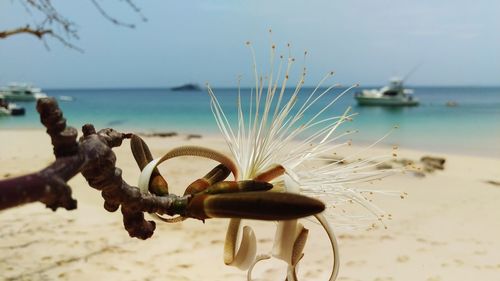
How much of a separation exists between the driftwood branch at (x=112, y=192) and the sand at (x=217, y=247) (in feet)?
12.8

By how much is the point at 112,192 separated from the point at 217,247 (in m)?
4.91

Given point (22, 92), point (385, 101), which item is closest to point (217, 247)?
point (385, 101)

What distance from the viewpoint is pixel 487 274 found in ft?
16.7

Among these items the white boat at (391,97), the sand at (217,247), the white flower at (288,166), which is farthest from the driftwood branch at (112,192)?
the white boat at (391,97)

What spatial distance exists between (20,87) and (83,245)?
5511cm

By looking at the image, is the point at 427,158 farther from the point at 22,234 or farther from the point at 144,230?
the point at 144,230

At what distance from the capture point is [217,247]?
5621mm

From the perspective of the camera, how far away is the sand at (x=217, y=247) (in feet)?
15.8

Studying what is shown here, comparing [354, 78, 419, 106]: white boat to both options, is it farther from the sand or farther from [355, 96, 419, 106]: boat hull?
the sand

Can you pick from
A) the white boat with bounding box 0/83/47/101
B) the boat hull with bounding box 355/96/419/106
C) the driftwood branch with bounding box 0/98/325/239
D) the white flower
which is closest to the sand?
the white flower

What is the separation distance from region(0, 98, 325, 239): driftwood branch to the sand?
3908 millimetres

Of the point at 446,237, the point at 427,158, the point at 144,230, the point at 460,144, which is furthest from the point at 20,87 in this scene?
the point at 144,230

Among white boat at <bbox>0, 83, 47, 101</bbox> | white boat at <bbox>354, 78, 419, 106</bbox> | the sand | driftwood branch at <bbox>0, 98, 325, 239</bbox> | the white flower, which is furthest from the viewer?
white boat at <bbox>0, 83, 47, 101</bbox>

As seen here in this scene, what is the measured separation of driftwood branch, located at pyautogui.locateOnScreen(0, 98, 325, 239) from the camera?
546 millimetres
